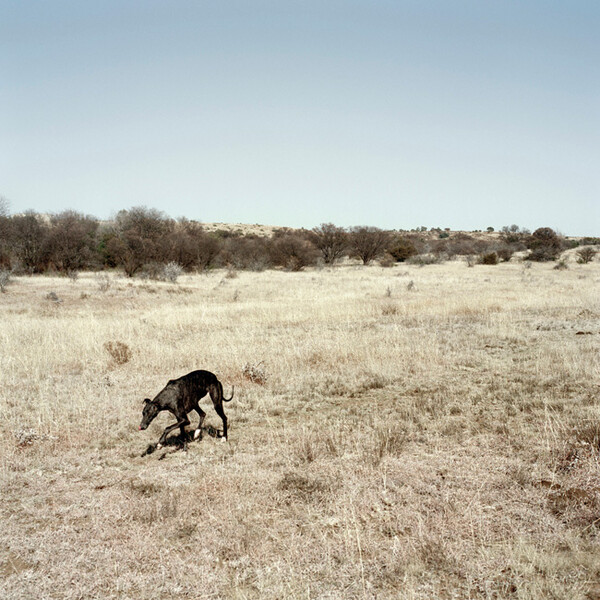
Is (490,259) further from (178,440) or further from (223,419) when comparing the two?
(178,440)

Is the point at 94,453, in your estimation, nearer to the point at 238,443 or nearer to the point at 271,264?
the point at 238,443

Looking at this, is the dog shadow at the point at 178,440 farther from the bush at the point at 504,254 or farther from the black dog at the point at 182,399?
the bush at the point at 504,254

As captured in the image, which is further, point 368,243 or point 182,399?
point 368,243

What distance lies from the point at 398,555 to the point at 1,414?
5522 millimetres

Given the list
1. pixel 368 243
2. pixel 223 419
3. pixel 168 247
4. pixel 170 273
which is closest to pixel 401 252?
pixel 368 243

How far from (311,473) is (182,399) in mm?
1658

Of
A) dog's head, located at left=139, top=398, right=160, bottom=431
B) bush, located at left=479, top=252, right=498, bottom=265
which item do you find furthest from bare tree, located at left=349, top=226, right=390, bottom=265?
dog's head, located at left=139, top=398, right=160, bottom=431

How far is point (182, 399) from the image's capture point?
476 cm

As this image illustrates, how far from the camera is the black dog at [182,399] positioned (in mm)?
4625

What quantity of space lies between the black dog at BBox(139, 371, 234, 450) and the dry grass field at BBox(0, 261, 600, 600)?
1.15ft

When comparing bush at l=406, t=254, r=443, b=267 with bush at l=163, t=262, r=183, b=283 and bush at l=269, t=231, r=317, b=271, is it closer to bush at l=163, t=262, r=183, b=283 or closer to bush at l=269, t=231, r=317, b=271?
bush at l=269, t=231, r=317, b=271

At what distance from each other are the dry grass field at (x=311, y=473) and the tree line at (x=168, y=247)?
2209cm

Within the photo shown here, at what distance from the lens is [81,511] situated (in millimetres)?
3586

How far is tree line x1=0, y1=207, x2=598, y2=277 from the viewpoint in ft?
100
